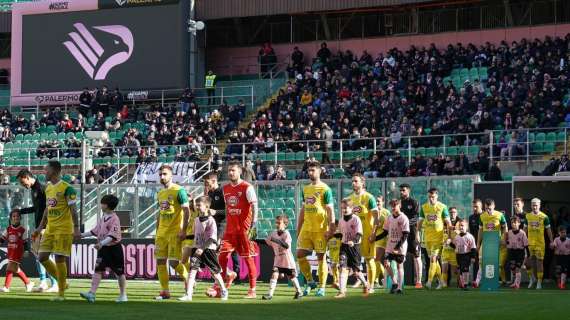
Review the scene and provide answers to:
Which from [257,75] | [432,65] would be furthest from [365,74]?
[257,75]

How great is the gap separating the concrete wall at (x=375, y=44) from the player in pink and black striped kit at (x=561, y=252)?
18354 millimetres

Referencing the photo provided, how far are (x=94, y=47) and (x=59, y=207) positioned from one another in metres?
32.8

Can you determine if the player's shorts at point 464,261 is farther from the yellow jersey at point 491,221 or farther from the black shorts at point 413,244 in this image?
the black shorts at point 413,244

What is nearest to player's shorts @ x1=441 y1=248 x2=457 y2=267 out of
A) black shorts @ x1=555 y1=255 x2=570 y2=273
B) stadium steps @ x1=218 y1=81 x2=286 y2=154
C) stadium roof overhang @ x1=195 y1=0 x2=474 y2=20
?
black shorts @ x1=555 y1=255 x2=570 y2=273

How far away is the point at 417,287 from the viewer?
25.3 m

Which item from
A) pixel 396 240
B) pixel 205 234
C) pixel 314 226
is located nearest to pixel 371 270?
pixel 396 240

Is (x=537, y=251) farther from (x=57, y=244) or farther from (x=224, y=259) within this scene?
(x=57, y=244)

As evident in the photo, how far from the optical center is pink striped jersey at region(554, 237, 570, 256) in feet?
90.2

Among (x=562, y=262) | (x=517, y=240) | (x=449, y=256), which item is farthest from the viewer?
(x=562, y=262)

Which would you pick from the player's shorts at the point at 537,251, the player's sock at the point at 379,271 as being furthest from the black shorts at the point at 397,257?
the player's shorts at the point at 537,251

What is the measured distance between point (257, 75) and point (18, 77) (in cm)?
1106

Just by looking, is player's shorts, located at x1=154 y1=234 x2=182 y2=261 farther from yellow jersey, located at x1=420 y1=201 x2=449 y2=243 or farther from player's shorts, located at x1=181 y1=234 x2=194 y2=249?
yellow jersey, located at x1=420 y1=201 x2=449 y2=243

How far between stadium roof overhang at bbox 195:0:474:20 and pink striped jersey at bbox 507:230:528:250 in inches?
792

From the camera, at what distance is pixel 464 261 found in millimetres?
26156
